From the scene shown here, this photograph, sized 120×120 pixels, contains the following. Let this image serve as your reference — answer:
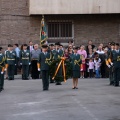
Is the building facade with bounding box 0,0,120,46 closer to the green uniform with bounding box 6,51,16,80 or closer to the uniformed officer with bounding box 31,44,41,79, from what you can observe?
the uniformed officer with bounding box 31,44,41,79

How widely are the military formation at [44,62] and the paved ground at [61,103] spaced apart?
69 centimetres

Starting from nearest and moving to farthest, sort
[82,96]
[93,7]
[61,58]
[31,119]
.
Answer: [31,119]
[82,96]
[61,58]
[93,7]

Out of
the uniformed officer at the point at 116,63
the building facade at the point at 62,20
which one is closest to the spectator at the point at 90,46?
the building facade at the point at 62,20

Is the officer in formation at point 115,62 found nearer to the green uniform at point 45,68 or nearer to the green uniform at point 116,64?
the green uniform at point 116,64

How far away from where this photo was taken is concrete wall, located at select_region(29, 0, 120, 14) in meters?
30.5

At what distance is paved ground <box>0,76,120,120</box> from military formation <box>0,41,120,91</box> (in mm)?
693

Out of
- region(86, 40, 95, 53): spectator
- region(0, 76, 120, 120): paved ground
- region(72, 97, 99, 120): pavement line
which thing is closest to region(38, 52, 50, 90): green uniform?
region(0, 76, 120, 120): paved ground

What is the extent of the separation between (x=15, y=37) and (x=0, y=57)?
33.6 ft

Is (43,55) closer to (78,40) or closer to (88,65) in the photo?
(88,65)

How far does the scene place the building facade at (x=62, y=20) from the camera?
30.5 meters

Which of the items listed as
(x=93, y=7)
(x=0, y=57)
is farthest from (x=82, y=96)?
(x=93, y=7)

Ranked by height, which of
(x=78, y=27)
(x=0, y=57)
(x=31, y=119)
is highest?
(x=78, y=27)

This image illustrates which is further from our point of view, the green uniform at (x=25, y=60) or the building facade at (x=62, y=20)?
the building facade at (x=62, y=20)

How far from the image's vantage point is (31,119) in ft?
43.5
